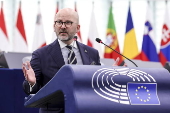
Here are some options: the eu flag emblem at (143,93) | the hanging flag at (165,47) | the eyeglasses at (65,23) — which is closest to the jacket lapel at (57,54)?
the eyeglasses at (65,23)

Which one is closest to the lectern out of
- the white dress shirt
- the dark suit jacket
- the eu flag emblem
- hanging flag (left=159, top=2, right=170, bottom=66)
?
the eu flag emblem

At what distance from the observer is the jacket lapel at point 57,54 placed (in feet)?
7.12

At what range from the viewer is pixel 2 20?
8.81 metres

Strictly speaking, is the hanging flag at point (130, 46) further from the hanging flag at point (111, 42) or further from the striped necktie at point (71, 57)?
the striped necktie at point (71, 57)

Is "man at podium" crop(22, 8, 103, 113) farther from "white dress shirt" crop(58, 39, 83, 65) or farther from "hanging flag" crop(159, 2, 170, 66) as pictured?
"hanging flag" crop(159, 2, 170, 66)

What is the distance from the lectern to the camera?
1.37 m

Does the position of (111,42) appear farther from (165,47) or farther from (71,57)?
(71,57)

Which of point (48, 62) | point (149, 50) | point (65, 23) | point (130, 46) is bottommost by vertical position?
point (149, 50)

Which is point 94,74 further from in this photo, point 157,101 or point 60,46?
point 60,46

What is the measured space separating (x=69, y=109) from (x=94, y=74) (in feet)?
0.59

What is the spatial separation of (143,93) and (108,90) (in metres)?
0.17

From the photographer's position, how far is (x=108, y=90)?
1430 millimetres

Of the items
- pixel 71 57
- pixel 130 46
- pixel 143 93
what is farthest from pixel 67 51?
pixel 130 46

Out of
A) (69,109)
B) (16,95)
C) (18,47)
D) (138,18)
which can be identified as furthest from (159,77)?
(138,18)
